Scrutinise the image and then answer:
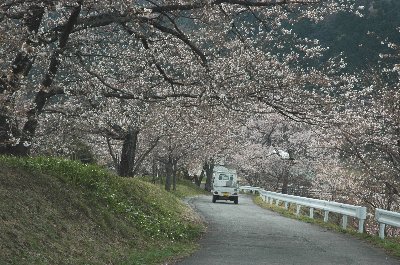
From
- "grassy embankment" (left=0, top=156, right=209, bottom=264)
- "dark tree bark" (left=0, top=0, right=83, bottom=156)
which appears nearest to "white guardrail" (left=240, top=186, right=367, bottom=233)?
"grassy embankment" (left=0, top=156, right=209, bottom=264)

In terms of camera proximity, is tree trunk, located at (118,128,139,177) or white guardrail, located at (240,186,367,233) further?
tree trunk, located at (118,128,139,177)

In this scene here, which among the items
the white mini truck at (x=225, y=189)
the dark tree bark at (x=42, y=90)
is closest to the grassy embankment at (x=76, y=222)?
the dark tree bark at (x=42, y=90)

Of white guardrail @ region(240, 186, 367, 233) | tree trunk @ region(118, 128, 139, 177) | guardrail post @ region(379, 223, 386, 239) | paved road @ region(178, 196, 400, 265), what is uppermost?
tree trunk @ region(118, 128, 139, 177)

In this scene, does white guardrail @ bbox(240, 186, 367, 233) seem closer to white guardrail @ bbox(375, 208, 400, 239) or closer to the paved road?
the paved road

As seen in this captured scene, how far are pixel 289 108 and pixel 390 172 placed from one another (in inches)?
365

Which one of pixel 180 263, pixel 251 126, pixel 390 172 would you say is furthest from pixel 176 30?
pixel 251 126

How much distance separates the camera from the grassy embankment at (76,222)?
7.76 metres

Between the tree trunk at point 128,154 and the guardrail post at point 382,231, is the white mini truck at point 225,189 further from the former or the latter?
the guardrail post at point 382,231

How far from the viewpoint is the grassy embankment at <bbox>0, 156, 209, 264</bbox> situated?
25.4 ft

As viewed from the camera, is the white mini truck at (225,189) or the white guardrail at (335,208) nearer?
the white guardrail at (335,208)

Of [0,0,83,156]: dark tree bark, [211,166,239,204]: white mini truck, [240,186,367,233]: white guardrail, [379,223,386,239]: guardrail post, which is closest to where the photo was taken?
[0,0,83,156]: dark tree bark

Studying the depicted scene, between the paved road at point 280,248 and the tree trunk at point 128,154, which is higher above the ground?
the tree trunk at point 128,154

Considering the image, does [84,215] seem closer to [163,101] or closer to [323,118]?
[163,101]

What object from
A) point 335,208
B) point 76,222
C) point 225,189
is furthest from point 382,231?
point 225,189
